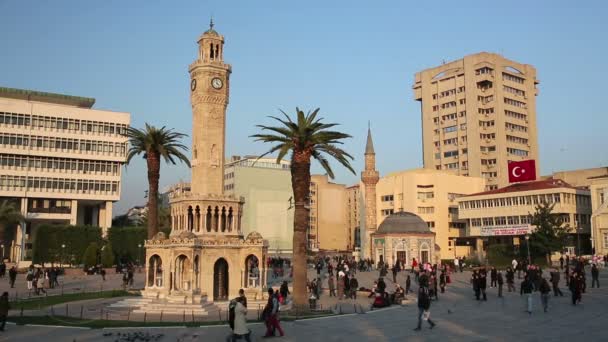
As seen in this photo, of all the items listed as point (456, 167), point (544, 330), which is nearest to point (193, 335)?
point (544, 330)

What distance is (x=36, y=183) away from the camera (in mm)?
75250

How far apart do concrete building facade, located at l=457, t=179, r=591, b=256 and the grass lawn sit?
46806mm

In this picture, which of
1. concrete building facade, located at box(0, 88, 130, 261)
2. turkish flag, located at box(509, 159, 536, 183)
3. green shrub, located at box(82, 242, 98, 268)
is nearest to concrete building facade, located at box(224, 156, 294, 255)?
concrete building facade, located at box(0, 88, 130, 261)

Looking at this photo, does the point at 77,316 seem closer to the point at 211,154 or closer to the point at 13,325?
the point at 13,325

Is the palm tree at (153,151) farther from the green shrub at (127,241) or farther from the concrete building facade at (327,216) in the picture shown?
the concrete building facade at (327,216)

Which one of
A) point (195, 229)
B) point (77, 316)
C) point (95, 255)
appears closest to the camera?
point (77, 316)

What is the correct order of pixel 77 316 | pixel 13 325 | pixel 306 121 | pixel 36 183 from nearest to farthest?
1. pixel 13 325
2. pixel 77 316
3. pixel 306 121
4. pixel 36 183

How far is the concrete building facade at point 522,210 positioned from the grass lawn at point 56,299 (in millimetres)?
46806

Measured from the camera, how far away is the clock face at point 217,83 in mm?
38166

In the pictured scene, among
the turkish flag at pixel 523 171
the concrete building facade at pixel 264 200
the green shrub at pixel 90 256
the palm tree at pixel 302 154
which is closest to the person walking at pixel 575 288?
the palm tree at pixel 302 154

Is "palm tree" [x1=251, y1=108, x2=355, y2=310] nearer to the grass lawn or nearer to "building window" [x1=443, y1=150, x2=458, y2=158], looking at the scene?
the grass lawn

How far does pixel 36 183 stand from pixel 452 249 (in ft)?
206

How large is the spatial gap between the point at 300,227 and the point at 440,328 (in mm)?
10461

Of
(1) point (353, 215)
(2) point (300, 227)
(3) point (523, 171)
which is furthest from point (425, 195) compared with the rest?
(1) point (353, 215)
